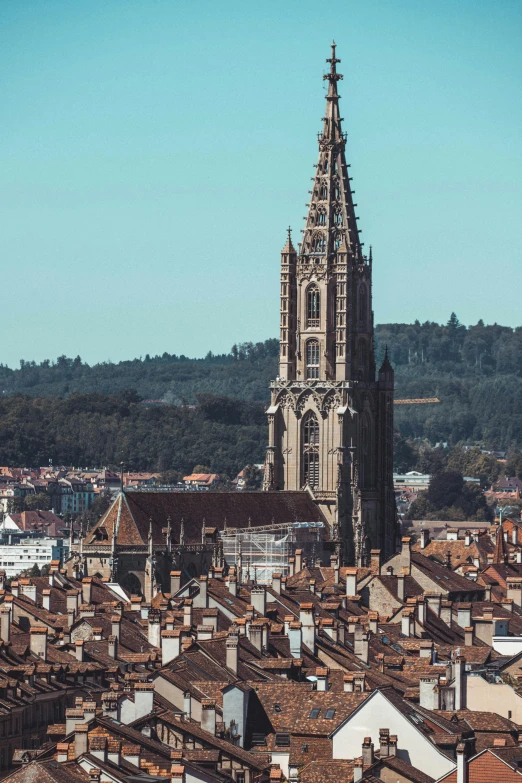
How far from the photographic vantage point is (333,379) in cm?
14362

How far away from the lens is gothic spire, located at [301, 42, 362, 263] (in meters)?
146

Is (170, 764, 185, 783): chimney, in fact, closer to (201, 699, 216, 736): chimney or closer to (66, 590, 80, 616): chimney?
(201, 699, 216, 736): chimney

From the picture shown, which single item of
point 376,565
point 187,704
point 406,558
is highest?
point 406,558

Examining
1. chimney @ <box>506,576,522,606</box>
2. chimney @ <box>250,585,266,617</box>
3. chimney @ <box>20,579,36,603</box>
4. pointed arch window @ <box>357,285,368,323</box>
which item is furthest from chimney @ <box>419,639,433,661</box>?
pointed arch window @ <box>357,285,368,323</box>

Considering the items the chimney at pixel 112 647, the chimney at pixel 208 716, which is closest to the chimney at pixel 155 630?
the chimney at pixel 112 647

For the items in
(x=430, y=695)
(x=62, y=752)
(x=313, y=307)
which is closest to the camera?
(x=62, y=752)

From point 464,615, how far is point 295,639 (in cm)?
1647

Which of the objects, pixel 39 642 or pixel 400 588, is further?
pixel 400 588

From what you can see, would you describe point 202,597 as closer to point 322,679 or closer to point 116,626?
point 116,626

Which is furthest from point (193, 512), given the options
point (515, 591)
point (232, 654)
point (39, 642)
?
point (232, 654)

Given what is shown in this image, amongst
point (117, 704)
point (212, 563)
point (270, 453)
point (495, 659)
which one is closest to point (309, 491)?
point (270, 453)

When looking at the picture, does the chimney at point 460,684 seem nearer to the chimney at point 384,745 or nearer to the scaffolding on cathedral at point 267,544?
the chimney at point 384,745

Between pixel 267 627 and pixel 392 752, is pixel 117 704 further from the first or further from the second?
pixel 267 627

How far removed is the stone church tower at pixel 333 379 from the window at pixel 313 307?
5cm
